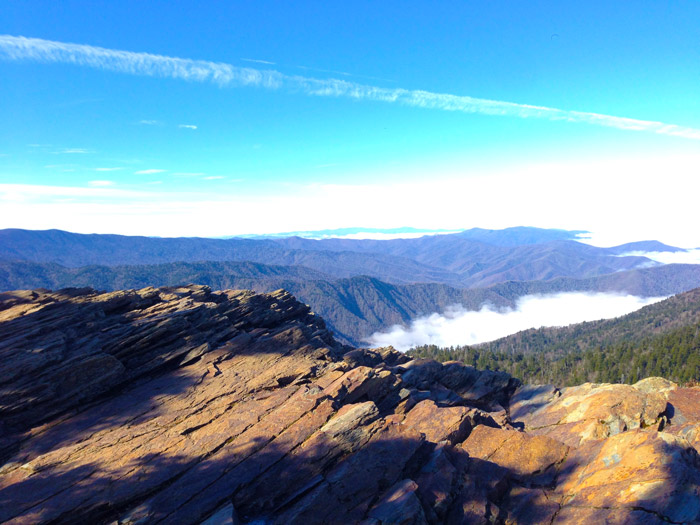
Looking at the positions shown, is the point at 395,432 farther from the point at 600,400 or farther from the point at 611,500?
the point at 600,400

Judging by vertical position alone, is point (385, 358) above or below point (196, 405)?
below

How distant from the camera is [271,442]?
22.5 m

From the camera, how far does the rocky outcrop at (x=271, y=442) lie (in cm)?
1830

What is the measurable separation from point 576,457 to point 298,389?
22.6 m

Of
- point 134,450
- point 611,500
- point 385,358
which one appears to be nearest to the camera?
point 611,500

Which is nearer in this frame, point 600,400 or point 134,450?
point 134,450

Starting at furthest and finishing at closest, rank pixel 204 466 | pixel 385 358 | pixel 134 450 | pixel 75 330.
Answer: pixel 385 358 → pixel 75 330 → pixel 134 450 → pixel 204 466

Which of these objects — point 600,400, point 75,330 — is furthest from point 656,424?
point 75,330

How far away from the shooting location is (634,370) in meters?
150

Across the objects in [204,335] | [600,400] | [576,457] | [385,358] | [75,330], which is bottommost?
[385,358]

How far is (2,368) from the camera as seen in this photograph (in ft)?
91.6

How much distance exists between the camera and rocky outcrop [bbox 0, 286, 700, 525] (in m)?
18.3

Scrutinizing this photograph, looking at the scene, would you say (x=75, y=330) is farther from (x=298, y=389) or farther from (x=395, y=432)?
(x=395, y=432)

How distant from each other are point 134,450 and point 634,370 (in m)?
199
